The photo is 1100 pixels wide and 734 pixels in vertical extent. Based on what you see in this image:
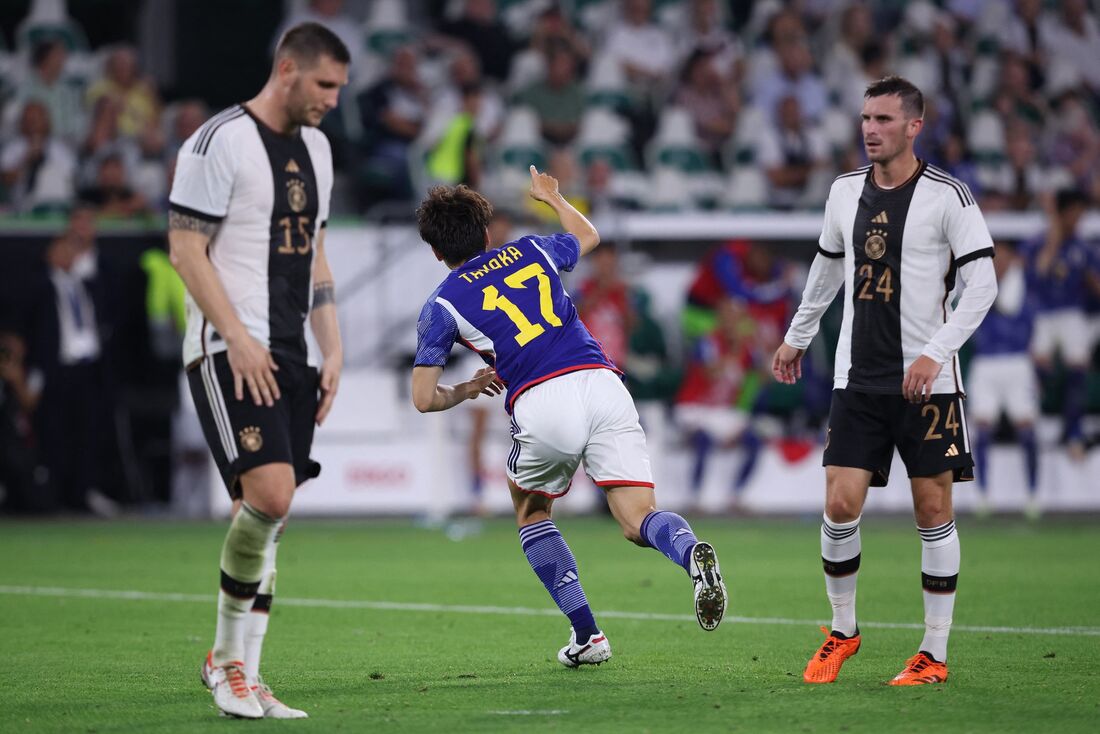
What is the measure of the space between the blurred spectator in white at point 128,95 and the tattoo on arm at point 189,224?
1262cm

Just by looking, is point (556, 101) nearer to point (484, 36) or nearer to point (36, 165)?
point (484, 36)

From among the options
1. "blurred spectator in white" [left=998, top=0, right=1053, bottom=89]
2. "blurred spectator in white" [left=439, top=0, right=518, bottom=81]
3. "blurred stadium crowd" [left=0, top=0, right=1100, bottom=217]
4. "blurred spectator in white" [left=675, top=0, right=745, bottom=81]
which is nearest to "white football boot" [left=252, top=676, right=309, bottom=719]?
"blurred stadium crowd" [left=0, top=0, right=1100, bottom=217]

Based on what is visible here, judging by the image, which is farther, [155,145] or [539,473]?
[155,145]

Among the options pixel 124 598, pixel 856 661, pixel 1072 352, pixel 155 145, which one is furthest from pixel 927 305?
pixel 155 145

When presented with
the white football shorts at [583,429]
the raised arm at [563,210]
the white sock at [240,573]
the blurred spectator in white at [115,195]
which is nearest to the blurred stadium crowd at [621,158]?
the blurred spectator in white at [115,195]

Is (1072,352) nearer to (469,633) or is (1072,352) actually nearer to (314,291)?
(469,633)

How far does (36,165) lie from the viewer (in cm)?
1747

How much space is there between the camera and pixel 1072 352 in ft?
56.9

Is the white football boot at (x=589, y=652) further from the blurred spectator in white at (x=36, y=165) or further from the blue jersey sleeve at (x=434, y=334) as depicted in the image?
the blurred spectator in white at (x=36, y=165)

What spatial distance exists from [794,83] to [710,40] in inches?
48.2

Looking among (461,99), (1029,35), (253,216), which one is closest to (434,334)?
(253,216)

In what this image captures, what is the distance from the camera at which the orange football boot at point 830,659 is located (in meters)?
6.55

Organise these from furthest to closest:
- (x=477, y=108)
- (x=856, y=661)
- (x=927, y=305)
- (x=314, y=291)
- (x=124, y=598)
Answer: (x=477, y=108), (x=124, y=598), (x=856, y=661), (x=927, y=305), (x=314, y=291)

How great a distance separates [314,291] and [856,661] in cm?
290
